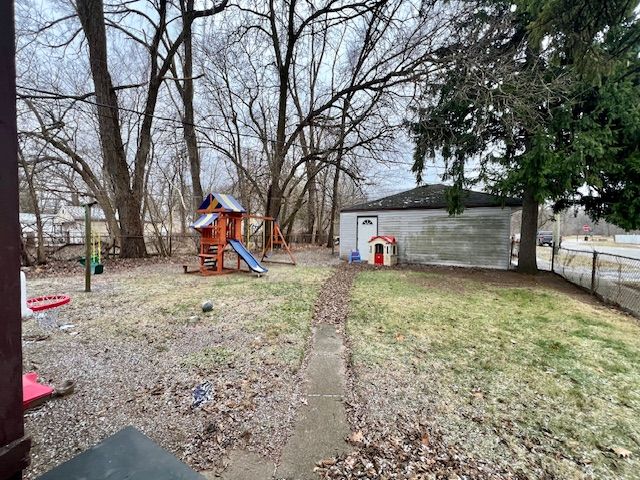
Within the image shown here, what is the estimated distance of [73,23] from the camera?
32.9 feet

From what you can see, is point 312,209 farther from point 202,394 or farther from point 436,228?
point 202,394

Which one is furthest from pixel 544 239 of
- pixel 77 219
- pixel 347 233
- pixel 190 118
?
pixel 77 219

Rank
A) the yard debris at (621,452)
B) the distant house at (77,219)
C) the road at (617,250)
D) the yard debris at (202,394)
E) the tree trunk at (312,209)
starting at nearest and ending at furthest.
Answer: the yard debris at (621,452) < the yard debris at (202,394) < the distant house at (77,219) < the road at (617,250) < the tree trunk at (312,209)

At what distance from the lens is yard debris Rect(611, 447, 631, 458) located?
2176mm

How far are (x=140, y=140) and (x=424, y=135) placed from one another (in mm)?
10362

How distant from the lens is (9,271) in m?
0.73

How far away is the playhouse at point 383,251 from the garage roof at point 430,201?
160 cm

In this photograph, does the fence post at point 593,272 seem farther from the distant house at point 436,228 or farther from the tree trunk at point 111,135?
the tree trunk at point 111,135

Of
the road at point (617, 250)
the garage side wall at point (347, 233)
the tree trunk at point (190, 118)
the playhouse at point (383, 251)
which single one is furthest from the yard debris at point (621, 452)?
the road at point (617, 250)

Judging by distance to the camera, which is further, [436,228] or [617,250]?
[617,250]

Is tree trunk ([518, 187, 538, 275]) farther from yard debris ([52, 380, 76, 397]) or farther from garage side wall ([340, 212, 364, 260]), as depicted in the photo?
yard debris ([52, 380, 76, 397])

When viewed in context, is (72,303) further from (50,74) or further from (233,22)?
(233,22)

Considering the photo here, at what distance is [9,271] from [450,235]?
1255 cm

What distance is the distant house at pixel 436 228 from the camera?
Answer: 11.0m
